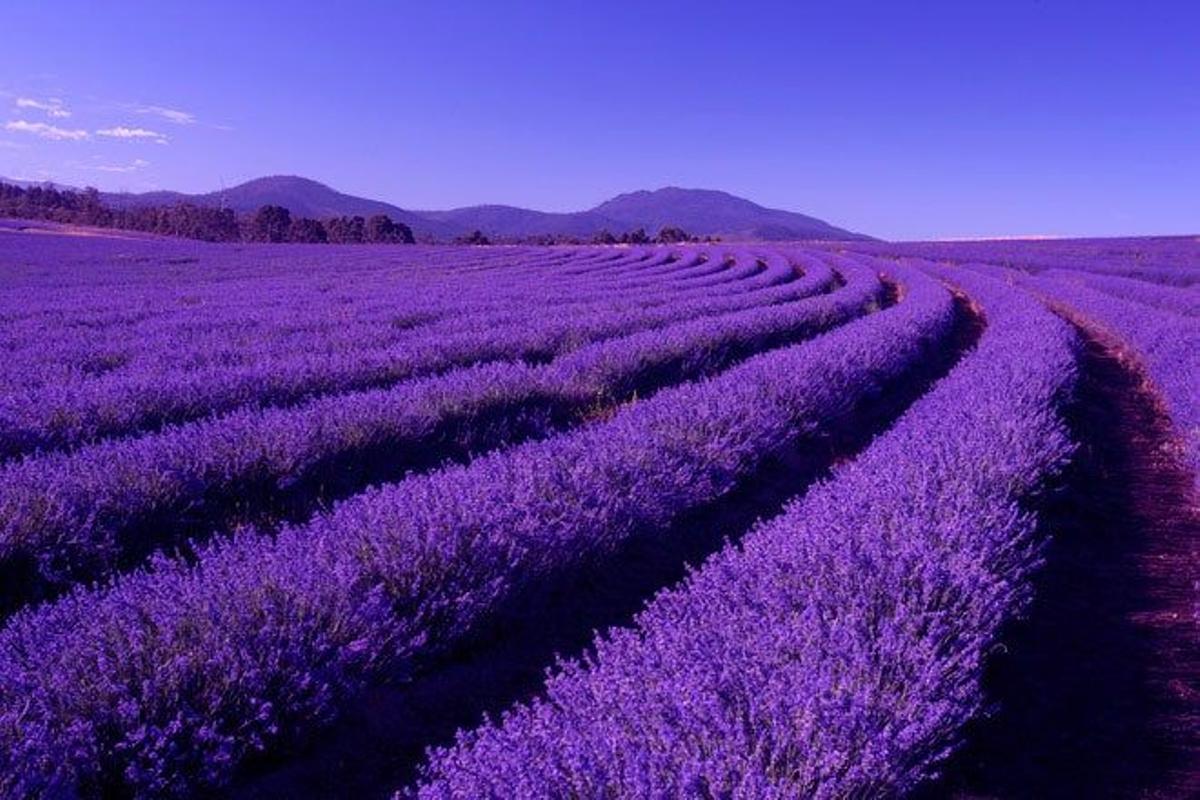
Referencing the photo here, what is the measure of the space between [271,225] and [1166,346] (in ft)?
213

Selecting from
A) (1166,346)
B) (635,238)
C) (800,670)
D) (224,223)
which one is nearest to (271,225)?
(224,223)

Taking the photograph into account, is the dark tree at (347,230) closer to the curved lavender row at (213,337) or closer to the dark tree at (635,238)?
the dark tree at (635,238)

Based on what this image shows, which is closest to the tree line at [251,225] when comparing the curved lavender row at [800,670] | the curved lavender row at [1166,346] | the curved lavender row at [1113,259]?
the curved lavender row at [1113,259]

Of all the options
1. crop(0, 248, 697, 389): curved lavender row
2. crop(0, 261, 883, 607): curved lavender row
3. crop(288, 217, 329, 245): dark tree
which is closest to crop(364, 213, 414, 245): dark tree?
crop(288, 217, 329, 245): dark tree

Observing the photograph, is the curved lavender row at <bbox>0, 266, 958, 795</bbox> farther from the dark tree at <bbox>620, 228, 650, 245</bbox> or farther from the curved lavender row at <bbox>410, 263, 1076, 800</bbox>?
the dark tree at <bbox>620, 228, 650, 245</bbox>

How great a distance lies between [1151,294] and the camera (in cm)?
1551

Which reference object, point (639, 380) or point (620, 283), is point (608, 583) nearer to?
point (639, 380)

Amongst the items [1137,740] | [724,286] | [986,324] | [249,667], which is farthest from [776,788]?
[724,286]

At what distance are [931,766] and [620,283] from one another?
16.5 metres

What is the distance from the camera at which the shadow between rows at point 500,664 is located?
8.66ft

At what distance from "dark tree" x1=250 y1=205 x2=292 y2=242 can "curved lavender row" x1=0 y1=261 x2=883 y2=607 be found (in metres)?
62.3

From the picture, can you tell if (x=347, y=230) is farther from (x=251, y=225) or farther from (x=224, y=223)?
(x=224, y=223)

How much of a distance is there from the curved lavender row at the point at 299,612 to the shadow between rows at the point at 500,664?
10 centimetres

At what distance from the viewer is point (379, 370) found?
7.71 meters
